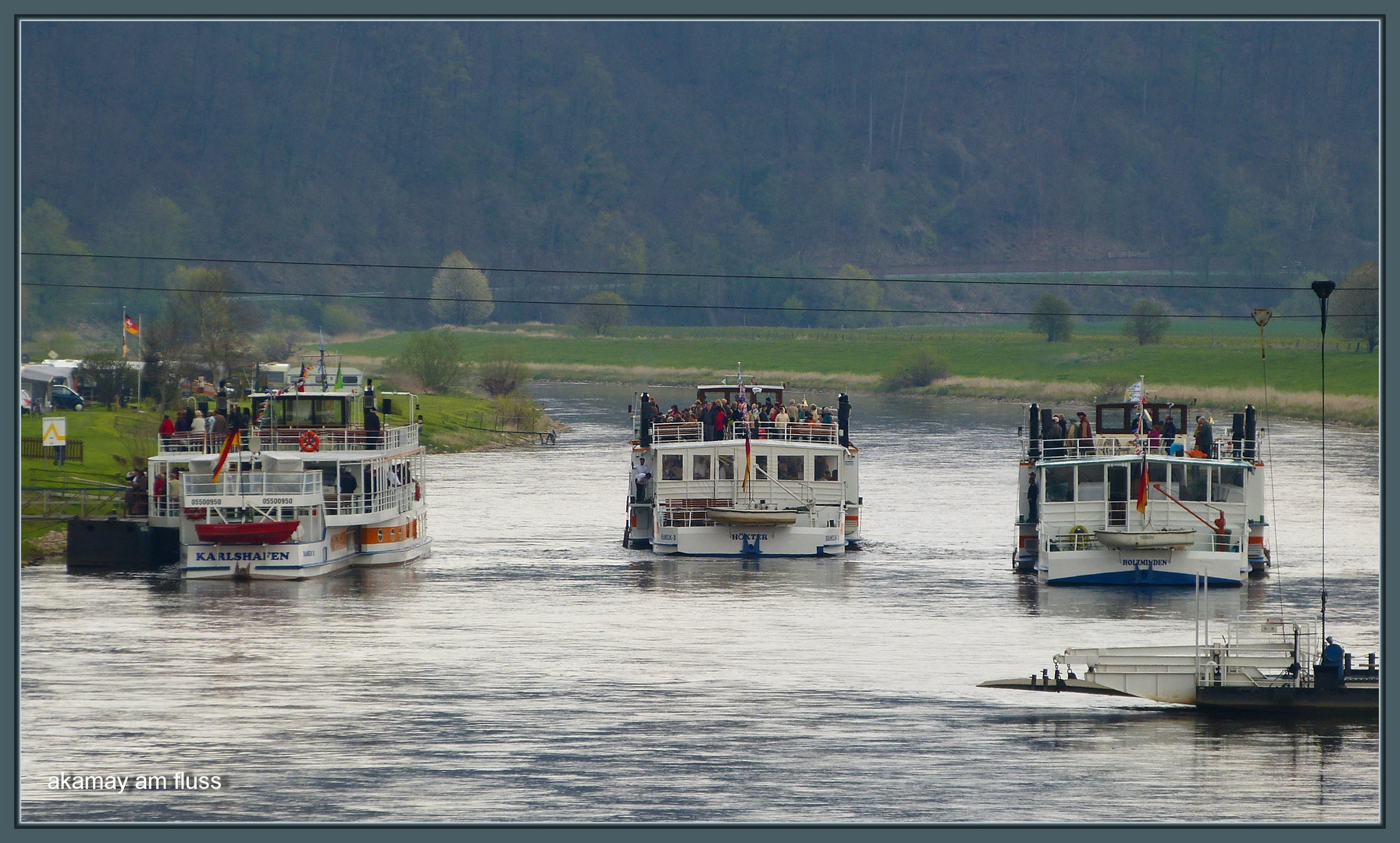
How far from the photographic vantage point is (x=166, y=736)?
3619 centimetres

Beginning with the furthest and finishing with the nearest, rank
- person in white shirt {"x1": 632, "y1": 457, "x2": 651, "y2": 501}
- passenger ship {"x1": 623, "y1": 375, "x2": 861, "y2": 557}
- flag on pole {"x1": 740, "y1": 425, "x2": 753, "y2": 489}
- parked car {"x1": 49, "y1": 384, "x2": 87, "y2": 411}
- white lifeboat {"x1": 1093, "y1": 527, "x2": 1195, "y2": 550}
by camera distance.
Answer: parked car {"x1": 49, "y1": 384, "x2": 87, "y2": 411}, person in white shirt {"x1": 632, "y1": 457, "x2": 651, "y2": 501}, passenger ship {"x1": 623, "y1": 375, "x2": 861, "y2": 557}, flag on pole {"x1": 740, "y1": 425, "x2": 753, "y2": 489}, white lifeboat {"x1": 1093, "y1": 527, "x2": 1195, "y2": 550}

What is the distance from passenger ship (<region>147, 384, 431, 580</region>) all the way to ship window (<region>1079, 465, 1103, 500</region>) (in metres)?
22.3

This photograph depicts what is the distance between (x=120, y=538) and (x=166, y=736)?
24152 millimetres

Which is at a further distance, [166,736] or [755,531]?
[755,531]

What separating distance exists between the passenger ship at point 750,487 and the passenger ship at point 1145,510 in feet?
28.1

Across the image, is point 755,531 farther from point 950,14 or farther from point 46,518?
point 950,14

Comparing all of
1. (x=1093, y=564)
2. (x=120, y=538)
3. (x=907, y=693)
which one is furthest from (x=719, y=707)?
(x=120, y=538)

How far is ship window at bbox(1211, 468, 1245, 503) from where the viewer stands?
55.8m

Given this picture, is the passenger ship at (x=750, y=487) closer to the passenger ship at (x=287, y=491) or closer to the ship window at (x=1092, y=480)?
the passenger ship at (x=287, y=491)

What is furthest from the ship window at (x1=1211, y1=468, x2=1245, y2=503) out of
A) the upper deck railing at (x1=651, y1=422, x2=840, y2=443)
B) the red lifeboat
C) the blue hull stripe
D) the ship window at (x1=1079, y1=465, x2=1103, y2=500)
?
the red lifeboat

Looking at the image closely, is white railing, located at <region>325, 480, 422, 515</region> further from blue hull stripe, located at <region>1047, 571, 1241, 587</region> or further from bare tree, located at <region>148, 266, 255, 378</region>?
bare tree, located at <region>148, 266, 255, 378</region>

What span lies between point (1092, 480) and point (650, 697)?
68.4 feet

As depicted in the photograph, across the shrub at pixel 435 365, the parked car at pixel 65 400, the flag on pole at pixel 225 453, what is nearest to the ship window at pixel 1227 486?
the flag on pole at pixel 225 453

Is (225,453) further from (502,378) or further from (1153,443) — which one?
(502,378)
